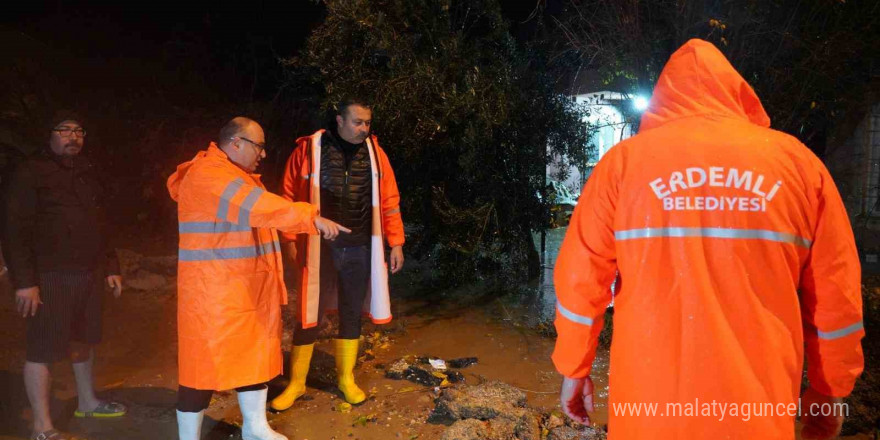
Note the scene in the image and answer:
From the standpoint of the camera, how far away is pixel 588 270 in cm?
191

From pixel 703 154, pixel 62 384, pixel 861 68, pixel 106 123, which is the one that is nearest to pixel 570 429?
pixel 703 154

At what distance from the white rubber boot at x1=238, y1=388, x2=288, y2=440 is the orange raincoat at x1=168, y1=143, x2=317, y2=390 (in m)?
0.25

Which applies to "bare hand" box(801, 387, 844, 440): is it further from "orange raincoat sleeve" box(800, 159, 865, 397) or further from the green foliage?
the green foliage

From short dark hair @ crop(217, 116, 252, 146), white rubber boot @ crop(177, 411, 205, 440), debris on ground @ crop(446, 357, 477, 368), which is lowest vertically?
debris on ground @ crop(446, 357, 477, 368)

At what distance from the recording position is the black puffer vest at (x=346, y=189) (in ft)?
13.3

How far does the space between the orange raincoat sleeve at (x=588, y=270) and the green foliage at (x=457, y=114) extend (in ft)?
13.3

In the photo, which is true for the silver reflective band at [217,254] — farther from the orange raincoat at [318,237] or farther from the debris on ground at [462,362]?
the debris on ground at [462,362]

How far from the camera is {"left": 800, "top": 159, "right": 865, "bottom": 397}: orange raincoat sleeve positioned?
1.77 meters

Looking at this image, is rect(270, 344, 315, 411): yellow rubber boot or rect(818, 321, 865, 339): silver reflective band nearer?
rect(818, 321, 865, 339): silver reflective band

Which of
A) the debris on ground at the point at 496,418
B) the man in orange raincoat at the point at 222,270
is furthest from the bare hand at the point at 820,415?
the man in orange raincoat at the point at 222,270

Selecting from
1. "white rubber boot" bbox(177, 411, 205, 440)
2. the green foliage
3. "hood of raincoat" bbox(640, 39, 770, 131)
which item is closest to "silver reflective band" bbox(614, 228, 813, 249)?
"hood of raincoat" bbox(640, 39, 770, 131)

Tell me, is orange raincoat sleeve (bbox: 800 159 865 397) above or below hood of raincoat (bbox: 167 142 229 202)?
below

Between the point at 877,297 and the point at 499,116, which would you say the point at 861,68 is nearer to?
the point at 877,297

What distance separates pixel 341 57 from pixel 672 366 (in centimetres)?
534
